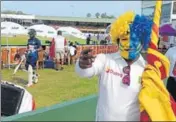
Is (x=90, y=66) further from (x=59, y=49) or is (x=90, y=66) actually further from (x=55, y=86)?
(x=59, y=49)

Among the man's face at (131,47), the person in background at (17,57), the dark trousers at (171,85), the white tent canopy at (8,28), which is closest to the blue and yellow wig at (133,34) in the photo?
the man's face at (131,47)

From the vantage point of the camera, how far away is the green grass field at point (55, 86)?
7984mm

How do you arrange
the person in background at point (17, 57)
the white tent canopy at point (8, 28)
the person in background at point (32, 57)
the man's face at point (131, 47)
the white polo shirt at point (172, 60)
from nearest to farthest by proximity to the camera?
1. the man's face at point (131, 47)
2. the white polo shirt at point (172, 60)
3. the person in background at point (32, 57)
4. the person in background at point (17, 57)
5. the white tent canopy at point (8, 28)

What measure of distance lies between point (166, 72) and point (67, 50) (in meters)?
11.3

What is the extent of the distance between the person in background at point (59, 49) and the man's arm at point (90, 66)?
9555 millimetres

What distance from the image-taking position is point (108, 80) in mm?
2633

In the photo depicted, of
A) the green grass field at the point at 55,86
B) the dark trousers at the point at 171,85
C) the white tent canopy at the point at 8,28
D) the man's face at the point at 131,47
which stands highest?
the man's face at the point at 131,47

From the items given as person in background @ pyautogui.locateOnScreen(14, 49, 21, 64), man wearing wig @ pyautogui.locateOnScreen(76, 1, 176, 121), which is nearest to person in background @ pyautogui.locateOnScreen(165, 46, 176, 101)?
man wearing wig @ pyautogui.locateOnScreen(76, 1, 176, 121)

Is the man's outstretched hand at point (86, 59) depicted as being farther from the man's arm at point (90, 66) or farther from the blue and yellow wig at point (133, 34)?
the blue and yellow wig at point (133, 34)

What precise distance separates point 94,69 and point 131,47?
1.02 feet

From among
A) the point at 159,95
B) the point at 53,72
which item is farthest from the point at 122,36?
the point at 53,72

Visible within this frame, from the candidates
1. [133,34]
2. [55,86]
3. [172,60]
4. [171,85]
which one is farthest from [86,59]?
[55,86]

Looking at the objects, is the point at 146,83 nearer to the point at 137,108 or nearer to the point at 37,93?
the point at 137,108

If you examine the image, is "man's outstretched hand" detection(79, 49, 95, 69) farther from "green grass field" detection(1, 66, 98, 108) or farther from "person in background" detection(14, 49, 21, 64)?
"person in background" detection(14, 49, 21, 64)
